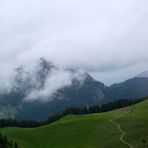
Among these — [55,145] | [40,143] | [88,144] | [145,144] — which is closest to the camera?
[145,144]

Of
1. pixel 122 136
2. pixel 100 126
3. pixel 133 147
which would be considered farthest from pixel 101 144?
pixel 100 126

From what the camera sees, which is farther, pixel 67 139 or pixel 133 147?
pixel 67 139

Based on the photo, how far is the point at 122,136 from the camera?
15625 centimetres

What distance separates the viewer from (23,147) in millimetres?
186500

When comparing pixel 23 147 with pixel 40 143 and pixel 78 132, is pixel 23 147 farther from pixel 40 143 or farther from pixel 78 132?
pixel 78 132

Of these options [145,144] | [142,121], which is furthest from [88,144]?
[145,144]

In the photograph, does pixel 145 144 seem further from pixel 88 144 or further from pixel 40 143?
pixel 40 143

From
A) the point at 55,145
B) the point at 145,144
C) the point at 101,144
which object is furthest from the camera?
the point at 55,145

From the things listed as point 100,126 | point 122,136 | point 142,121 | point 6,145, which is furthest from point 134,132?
point 6,145

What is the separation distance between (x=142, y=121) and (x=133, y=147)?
125 feet

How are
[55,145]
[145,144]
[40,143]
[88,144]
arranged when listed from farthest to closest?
[40,143]
[55,145]
[88,144]
[145,144]

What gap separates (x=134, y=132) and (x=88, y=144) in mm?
21303

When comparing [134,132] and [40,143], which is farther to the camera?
[40,143]

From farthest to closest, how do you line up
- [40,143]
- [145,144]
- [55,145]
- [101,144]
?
[40,143] → [55,145] → [101,144] → [145,144]
